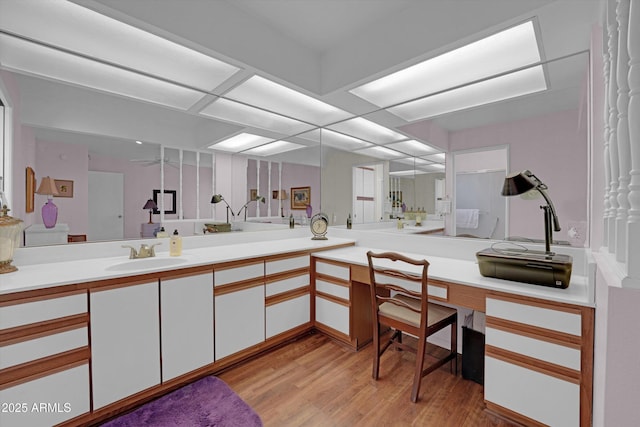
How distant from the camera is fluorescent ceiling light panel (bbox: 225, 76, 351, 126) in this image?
2539 mm

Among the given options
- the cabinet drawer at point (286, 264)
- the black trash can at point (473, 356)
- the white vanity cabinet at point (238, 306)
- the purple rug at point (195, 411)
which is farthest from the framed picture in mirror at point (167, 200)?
the black trash can at point (473, 356)

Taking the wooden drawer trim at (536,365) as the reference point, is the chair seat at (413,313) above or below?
above

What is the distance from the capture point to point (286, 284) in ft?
8.09

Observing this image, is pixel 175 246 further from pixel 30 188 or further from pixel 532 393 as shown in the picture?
pixel 532 393

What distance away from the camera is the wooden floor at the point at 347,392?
1.64m

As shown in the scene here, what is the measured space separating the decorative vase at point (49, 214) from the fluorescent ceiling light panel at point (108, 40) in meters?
0.94

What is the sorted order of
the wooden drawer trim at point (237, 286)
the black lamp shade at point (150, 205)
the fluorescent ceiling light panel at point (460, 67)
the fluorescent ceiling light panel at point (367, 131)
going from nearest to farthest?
1. the fluorescent ceiling light panel at point (460, 67)
2. the wooden drawer trim at point (237, 286)
3. the black lamp shade at point (150, 205)
4. the fluorescent ceiling light panel at point (367, 131)

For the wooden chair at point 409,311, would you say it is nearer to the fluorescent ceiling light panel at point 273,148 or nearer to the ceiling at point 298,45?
the ceiling at point 298,45

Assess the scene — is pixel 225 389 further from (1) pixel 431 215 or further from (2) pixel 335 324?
(1) pixel 431 215

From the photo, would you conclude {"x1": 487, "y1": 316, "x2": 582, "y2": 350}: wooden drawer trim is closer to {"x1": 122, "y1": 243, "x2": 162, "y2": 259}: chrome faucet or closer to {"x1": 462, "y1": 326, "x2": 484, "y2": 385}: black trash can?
{"x1": 462, "y1": 326, "x2": 484, "y2": 385}: black trash can

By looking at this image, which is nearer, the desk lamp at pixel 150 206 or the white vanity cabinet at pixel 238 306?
the white vanity cabinet at pixel 238 306

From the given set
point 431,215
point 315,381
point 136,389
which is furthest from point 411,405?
point 136,389

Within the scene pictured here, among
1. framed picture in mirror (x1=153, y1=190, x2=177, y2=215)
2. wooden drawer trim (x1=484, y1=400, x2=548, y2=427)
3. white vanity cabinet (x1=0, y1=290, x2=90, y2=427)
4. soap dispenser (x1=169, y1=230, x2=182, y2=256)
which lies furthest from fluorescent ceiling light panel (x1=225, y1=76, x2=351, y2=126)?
wooden drawer trim (x1=484, y1=400, x2=548, y2=427)

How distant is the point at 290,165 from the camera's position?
11.2ft
